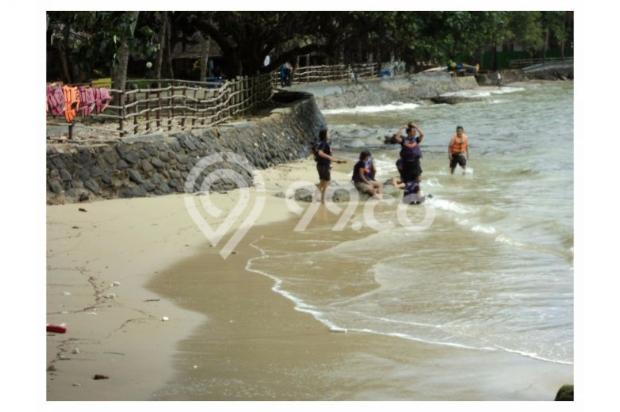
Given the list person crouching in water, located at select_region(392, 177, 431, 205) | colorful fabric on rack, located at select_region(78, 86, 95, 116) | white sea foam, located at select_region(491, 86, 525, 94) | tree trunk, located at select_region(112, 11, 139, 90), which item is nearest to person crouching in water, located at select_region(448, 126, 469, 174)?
person crouching in water, located at select_region(392, 177, 431, 205)

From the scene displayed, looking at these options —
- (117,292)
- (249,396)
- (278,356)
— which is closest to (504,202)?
(117,292)

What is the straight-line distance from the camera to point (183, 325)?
30.1 ft

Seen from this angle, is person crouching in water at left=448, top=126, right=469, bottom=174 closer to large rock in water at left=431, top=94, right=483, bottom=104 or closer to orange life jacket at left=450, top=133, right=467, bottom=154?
orange life jacket at left=450, top=133, right=467, bottom=154

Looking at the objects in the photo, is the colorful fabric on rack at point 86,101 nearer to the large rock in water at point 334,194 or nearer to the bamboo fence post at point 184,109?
the bamboo fence post at point 184,109

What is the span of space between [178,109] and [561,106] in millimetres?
29264

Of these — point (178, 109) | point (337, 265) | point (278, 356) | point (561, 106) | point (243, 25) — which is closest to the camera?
point (278, 356)

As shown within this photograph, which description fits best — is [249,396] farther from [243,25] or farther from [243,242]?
[243,25]

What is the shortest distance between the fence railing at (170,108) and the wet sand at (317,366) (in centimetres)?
751

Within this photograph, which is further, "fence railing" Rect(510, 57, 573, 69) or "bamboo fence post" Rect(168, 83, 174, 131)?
"fence railing" Rect(510, 57, 573, 69)

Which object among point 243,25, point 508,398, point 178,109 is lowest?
point 508,398

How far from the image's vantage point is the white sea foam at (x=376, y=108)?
42219 millimetres

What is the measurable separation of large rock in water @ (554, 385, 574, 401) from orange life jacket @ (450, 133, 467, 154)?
523 inches

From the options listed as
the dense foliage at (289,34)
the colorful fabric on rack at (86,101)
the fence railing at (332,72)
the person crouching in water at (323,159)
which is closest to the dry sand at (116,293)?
the person crouching in water at (323,159)

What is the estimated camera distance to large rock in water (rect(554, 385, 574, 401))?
21.5ft
